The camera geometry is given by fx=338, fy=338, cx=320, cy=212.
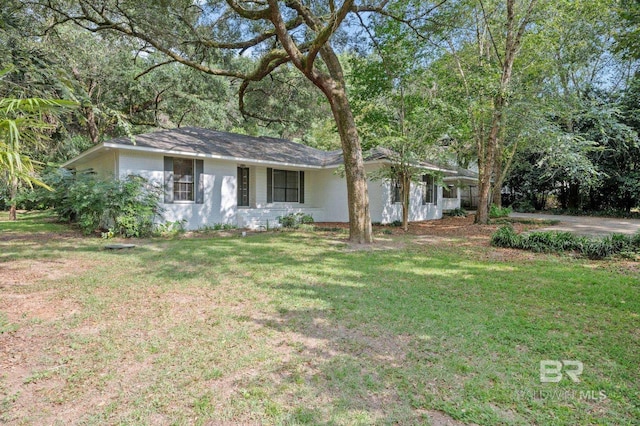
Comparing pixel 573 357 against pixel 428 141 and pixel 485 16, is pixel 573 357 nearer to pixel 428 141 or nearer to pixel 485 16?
pixel 428 141

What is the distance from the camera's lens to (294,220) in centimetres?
1370

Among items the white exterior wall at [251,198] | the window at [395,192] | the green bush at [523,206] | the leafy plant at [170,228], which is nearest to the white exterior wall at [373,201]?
the white exterior wall at [251,198]

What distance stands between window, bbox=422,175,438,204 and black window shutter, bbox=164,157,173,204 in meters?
11.8

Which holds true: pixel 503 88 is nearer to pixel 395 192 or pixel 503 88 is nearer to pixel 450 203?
pixel 395 192

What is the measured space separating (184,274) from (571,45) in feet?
56.5

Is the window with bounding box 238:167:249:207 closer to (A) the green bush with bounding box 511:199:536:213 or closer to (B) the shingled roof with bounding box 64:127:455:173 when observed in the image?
(B) the shingled roof with bounding box 64:127:455:173

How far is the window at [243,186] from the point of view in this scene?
1420 cm

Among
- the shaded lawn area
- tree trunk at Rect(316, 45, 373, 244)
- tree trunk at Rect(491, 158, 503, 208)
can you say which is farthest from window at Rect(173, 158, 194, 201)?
tree trunk at Rect(491, 158, 503, 208)

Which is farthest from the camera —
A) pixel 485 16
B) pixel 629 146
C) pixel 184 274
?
pixel 629 146

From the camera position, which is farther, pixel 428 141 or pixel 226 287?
pixel 428 141

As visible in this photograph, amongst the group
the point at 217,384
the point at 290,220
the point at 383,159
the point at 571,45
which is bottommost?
the point at 217,384

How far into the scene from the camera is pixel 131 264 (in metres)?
6.61

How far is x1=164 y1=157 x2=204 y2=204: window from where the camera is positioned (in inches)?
445

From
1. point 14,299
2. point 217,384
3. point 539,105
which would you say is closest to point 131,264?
point 14,299
